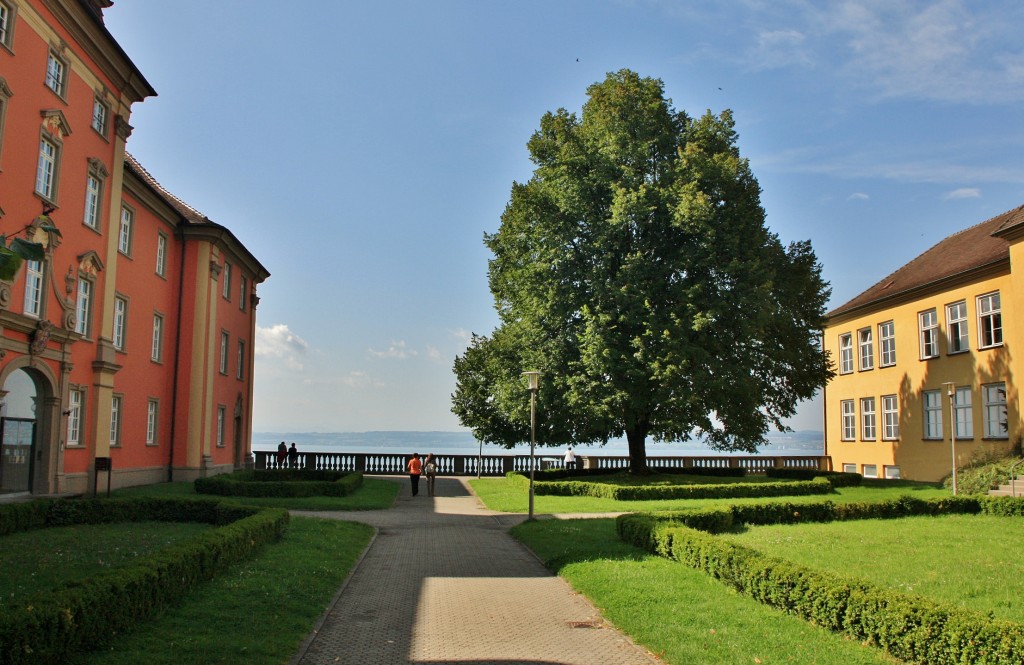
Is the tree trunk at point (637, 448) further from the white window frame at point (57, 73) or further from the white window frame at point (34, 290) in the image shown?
the white window frame at point (57, 73)

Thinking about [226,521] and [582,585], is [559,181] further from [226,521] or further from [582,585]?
[582,585]

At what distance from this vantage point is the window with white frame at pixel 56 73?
21.9 m

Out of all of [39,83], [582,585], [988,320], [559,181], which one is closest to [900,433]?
[988,320]

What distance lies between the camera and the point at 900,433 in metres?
36.2

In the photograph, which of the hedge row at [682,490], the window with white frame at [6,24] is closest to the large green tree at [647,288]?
the hedge row at [682,490]

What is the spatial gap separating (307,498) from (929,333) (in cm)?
2636

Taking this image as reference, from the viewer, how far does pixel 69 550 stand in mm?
14016

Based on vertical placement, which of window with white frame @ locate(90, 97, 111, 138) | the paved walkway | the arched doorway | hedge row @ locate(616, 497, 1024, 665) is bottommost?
the paved walkway

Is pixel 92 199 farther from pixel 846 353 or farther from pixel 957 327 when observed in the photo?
pixel 846 353

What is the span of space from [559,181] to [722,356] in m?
9.71

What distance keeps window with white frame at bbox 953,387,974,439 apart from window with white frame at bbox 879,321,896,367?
16.4ft

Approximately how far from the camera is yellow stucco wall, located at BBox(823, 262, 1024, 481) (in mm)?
29484

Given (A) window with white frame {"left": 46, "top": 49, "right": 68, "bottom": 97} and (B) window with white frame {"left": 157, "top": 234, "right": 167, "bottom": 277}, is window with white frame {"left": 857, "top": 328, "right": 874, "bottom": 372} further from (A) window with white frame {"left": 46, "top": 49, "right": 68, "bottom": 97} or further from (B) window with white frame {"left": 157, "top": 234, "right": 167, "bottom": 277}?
(A) window with white frame {"left": 46, "top": 49, "right": 68, "bottom": 97}

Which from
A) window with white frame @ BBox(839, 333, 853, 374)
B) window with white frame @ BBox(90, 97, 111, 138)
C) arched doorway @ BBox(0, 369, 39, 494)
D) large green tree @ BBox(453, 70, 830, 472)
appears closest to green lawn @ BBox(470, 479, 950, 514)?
large green tree @ BBox(453, 70, 830, 472)
